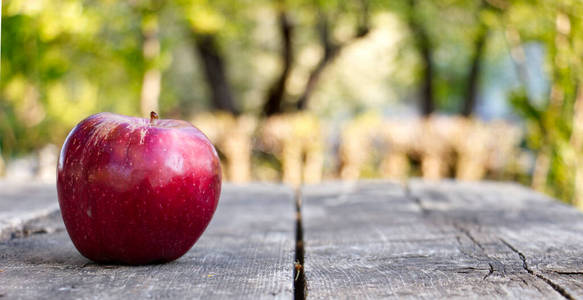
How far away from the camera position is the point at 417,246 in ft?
4.96

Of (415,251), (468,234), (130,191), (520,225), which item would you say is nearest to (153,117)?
(130,191)

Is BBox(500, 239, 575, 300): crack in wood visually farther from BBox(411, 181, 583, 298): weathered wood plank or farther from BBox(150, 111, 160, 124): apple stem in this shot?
BBox(150, 111, 160, 124): apple stem

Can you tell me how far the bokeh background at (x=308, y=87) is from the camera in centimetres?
464

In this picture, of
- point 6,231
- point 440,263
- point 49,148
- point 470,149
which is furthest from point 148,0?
point 440,263

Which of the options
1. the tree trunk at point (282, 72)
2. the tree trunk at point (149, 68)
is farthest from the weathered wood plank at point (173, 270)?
the tree trunk at point (282, 72)

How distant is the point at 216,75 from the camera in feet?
39.9

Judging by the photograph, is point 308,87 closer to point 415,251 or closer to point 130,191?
point 415,251

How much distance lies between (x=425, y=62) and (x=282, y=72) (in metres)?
4.52

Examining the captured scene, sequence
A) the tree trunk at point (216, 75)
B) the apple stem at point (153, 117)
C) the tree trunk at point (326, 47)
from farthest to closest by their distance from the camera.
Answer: the tree trunk at point (216, 75) → the tree trunk at point (326, 47) → the apple stem at point (153, 117)

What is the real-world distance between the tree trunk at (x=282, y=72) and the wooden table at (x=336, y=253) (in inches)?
377

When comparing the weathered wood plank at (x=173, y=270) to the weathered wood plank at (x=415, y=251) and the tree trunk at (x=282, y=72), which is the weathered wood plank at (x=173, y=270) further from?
the tree trunk at (x=282, y=72)

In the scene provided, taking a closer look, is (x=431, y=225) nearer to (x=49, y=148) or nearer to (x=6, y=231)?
(x=6, y=231)

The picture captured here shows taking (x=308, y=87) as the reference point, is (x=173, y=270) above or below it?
below

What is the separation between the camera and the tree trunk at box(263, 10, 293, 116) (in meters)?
11.8
